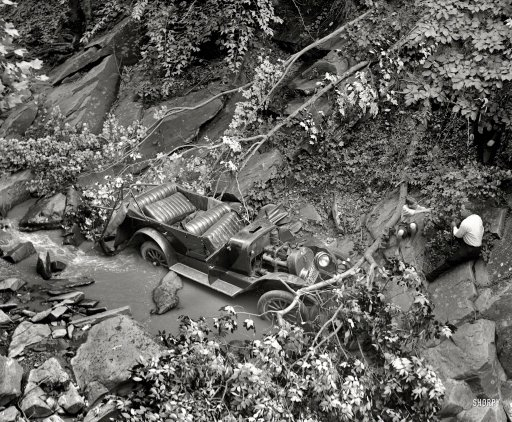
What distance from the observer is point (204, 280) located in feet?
29.1

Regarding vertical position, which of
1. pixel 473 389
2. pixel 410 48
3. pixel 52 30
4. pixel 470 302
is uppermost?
pixel 52 30

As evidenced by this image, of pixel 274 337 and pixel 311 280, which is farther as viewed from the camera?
pixel 311 280

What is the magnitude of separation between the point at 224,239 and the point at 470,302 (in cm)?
409

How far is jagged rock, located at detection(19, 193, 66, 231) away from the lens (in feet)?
35.5

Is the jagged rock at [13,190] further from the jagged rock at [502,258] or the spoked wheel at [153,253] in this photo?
the jagged rock at [502,258]

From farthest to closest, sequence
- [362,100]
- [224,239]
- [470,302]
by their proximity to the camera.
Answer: [362,100], [224,239], [470,302]

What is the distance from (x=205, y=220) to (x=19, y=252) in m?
3.73

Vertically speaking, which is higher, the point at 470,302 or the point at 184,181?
the point at 184,181

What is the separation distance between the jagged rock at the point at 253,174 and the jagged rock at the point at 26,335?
4.60 metres

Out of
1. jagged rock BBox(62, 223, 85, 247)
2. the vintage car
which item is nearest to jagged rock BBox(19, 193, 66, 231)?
jagged rock BBox(62, 223, 85, 247)

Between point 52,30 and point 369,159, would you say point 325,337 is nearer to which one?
point 369,159

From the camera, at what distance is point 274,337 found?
616cm

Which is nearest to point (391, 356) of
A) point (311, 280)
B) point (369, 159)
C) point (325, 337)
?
point (325, 337)

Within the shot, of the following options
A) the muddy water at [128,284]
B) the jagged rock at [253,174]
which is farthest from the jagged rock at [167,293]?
the jagged rock at [253,174]
